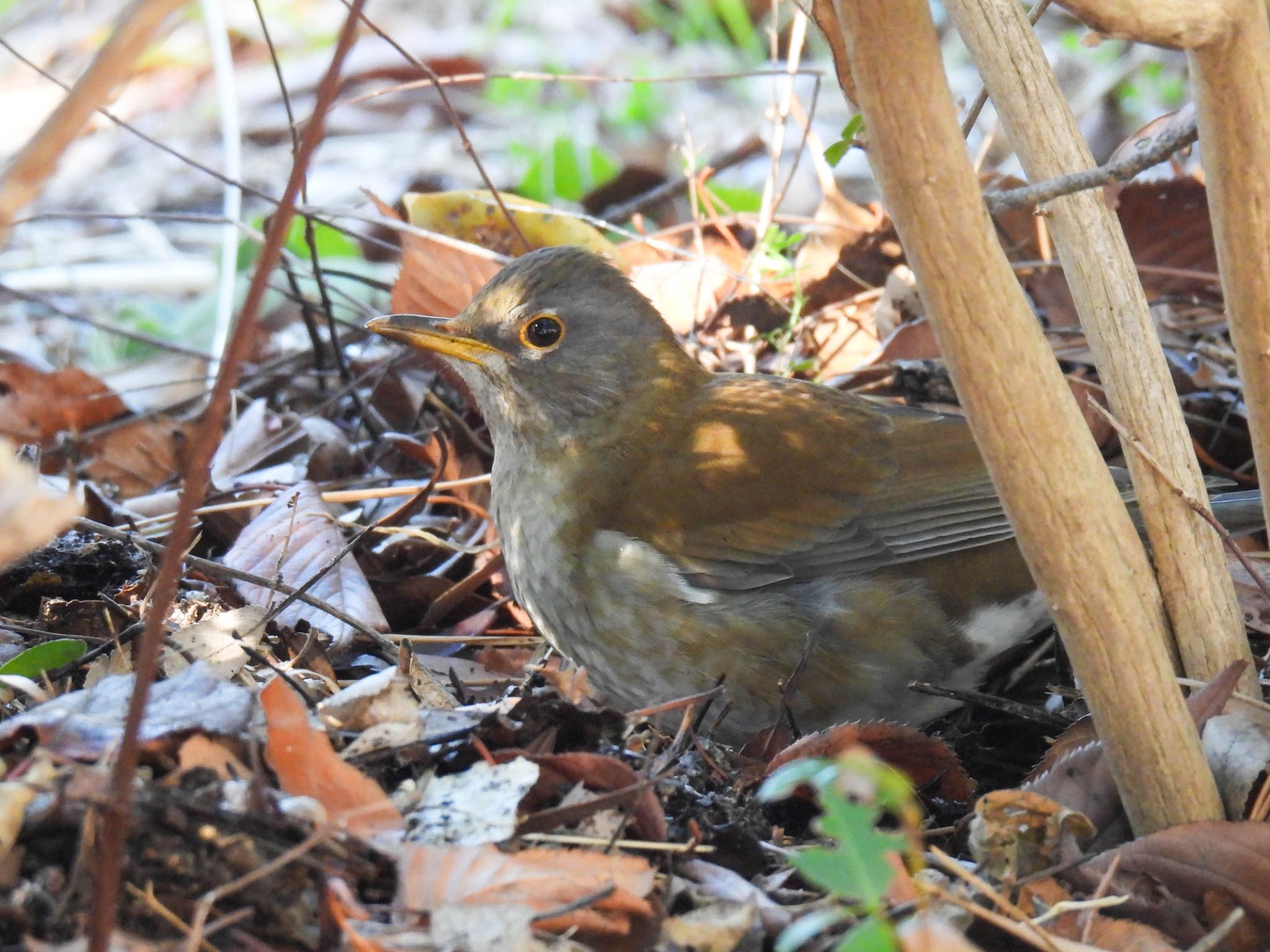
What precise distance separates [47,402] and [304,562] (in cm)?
193

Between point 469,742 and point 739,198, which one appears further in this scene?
point 739,198

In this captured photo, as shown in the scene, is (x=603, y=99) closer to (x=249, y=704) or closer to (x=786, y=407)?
(x=786, y=407)

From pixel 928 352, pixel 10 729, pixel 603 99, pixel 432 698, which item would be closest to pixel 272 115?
pixel 603 99

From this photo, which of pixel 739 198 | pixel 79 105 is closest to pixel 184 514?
pixel 79 105

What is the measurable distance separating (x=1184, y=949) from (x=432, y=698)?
1.71 m

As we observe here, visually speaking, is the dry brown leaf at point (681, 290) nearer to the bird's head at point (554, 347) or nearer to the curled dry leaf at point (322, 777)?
the bird's head at point (554, 347)

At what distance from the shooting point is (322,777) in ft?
7.74

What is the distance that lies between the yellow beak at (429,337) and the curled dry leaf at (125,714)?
1578 millimetres

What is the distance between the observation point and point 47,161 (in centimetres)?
162

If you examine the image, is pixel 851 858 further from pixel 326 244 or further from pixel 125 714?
pixel 326 244

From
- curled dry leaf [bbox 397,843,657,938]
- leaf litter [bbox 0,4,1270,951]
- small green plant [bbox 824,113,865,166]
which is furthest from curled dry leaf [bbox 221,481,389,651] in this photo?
small green plant [bbox 824,113,865,166]

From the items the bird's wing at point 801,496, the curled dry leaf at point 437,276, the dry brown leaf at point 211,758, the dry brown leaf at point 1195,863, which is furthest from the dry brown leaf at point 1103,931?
the curled dry leaf at point 437,276

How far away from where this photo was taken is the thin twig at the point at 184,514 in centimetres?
171

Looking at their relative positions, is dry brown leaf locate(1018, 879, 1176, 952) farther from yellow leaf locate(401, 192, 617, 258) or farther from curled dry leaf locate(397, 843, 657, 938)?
yellow leaf locate(401, 192, 617, 258)
